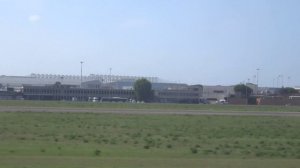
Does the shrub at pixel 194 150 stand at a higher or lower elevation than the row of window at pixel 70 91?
lower

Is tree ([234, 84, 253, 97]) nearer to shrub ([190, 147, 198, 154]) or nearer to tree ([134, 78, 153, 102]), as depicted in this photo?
tree ([134, 78, 153, 102])

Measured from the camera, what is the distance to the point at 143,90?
177 m

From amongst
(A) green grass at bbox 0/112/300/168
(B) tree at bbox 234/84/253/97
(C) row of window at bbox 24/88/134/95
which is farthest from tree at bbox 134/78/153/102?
(A) green grass at bbox 0/112/300/168

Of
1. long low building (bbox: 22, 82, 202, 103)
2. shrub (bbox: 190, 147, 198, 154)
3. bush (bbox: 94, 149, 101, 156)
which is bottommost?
Answer: shrub (bbox: 190, 147, 198, 154)

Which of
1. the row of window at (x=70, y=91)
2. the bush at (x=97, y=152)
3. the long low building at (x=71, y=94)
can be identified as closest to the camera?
the bush at (x=97, y=152)

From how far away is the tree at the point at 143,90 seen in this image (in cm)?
17625

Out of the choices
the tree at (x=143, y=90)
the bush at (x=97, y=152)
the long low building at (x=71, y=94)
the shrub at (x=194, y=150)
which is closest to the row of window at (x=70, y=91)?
the long low building at (x=71, y=94)

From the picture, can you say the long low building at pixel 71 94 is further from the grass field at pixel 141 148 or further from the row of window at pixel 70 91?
the grass field at pixel 141 148

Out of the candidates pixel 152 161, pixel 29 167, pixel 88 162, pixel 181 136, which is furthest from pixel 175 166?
pixel 181 136

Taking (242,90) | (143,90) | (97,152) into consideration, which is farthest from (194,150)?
(242,90)

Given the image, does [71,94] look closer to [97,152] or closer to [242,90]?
[242,90]

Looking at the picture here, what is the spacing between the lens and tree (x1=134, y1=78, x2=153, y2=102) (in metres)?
176

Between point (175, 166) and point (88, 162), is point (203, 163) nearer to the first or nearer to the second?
point (175, 166)

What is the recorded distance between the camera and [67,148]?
23297 millimetres
